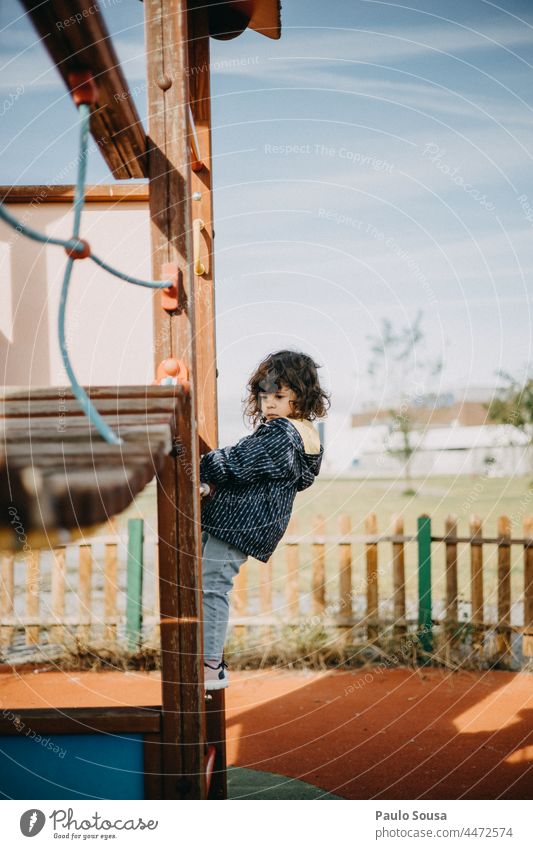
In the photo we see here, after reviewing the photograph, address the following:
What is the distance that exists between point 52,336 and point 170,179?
91cm

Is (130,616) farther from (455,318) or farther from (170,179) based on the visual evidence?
(170,179)

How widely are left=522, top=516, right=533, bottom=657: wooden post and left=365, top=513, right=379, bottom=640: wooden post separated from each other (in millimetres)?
861

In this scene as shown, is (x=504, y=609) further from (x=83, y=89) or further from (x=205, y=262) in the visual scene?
(x=83, y=89)

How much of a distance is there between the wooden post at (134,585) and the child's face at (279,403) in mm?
2300

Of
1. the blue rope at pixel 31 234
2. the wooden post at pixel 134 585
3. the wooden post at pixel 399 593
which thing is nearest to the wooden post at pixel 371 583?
the wooden post at pixel 399 593

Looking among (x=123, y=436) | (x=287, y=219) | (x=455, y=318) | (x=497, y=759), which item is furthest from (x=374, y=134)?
(x=497, y=759)

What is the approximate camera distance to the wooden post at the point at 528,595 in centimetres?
408

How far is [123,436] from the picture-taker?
1.14 meters

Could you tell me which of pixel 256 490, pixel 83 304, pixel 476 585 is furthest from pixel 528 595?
pixel 83 304

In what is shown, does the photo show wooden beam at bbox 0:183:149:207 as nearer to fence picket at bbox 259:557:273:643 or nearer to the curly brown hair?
the curly brown hair

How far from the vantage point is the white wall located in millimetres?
2289

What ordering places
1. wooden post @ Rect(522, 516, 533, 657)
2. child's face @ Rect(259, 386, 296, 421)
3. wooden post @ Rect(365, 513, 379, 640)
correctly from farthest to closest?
wooden post @ Rect(365, 513, 379, 640) → wooden post @ Rect(522, 516, 533, 657) → child's face @ Rect(259, 386, 296, 421)

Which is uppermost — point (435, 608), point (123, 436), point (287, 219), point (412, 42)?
point (412, 42)

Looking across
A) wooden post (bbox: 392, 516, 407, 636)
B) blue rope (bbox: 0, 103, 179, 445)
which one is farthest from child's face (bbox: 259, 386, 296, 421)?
wooden post (bbox: 392, 516, 407, 636)
